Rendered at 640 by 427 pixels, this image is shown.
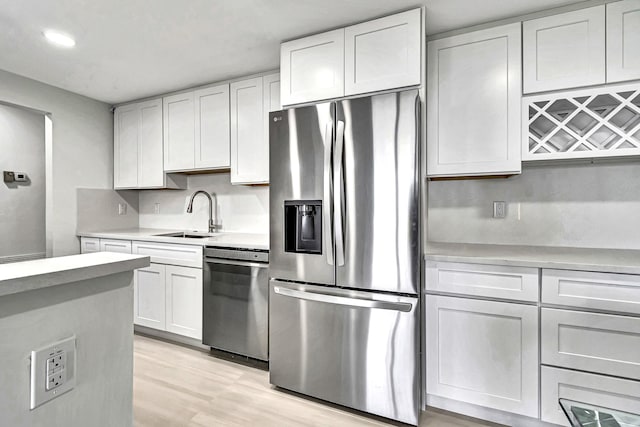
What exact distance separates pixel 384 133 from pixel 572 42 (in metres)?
1.20

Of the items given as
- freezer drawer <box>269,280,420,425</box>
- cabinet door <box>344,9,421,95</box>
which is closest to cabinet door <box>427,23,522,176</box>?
cabinet door <box>344,9,421,95</box>

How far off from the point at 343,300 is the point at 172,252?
1.71 m

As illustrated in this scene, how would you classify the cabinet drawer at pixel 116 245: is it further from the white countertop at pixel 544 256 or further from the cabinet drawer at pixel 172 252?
the white countertop at pixel 544 256

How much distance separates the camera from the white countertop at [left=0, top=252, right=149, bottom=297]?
61 cm

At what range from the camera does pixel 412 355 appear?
1.73 m

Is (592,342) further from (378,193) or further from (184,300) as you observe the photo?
(184,300)

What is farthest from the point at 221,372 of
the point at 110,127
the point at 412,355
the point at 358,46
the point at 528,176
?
the point at 110,127

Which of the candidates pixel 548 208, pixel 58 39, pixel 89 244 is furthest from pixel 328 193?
pixel 89 244

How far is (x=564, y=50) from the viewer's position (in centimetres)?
184

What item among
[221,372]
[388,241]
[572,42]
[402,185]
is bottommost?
[221,372]

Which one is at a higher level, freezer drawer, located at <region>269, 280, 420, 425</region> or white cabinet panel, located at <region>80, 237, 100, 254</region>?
white cabinet panel, located at <region>80, 237, 100, 254</region>

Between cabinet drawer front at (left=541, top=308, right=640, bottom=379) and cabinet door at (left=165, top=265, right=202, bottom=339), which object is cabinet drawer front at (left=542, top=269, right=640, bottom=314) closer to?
cabinet drawer front at (left=541, top=308, right=640, bottom=379)

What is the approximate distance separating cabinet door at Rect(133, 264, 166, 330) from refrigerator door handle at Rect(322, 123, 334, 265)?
1749 mm

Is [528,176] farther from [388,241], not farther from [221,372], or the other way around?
[221,372]
